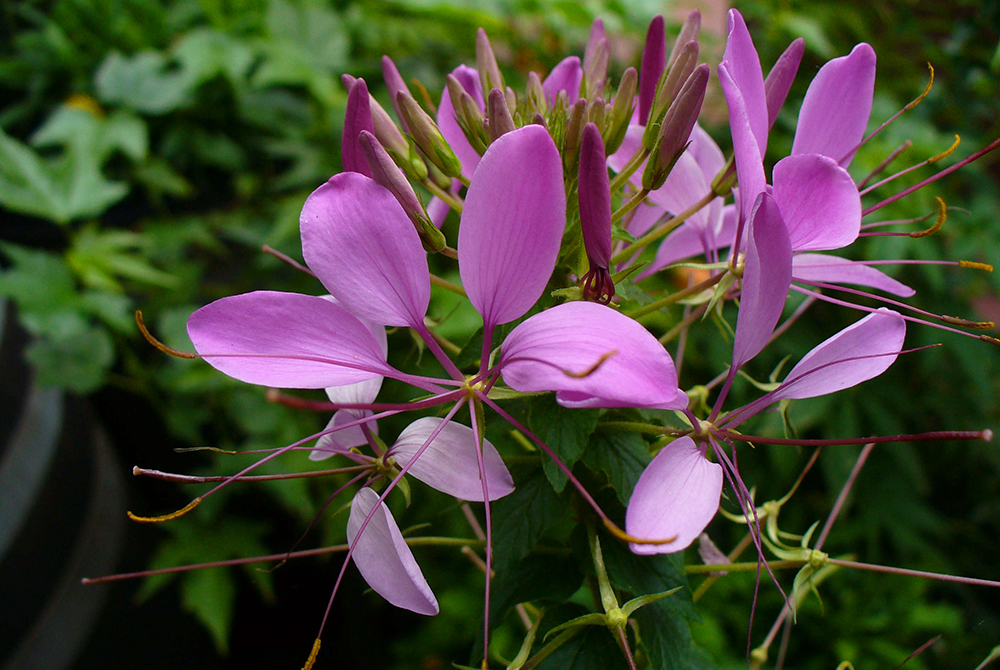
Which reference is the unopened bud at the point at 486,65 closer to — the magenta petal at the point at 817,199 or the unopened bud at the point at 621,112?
the unopened bud at the point at 621,112

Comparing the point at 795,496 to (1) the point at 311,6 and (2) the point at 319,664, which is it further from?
(1) the point at 311,6

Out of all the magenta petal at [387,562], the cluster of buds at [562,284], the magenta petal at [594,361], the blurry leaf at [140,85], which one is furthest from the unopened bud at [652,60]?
the blurry leaf at [140,85]

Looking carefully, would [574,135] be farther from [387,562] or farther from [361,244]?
[387,562]

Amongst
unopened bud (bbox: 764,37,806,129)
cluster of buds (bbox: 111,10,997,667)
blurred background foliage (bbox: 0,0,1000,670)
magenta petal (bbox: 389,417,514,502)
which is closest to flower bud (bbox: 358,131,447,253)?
cluster of buds (bbox: 111,10,997,667)

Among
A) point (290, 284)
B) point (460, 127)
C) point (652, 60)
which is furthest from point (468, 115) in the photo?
point (290, 284)

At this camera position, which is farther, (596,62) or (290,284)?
(290,284)

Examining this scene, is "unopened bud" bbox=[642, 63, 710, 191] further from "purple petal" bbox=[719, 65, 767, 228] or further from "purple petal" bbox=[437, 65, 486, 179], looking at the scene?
"purple petal" bbox=[437, 65, 486, 179]

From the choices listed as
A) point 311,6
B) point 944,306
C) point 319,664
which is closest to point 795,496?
point 944,306
